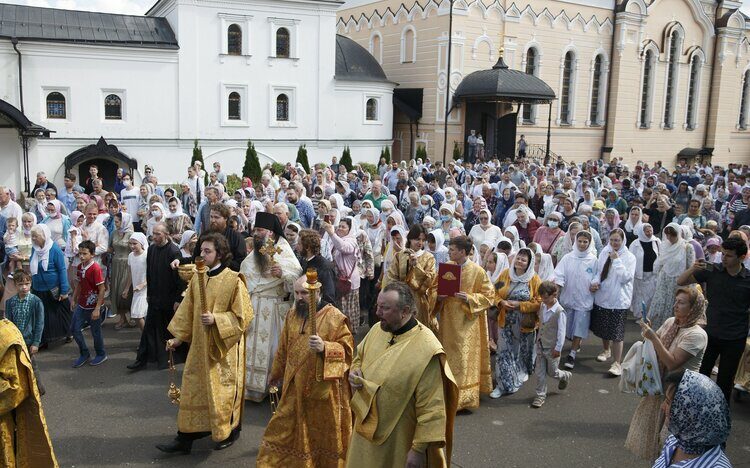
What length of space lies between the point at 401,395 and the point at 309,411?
1363 millimetres

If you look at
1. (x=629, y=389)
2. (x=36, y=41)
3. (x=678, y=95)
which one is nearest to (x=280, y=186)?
(x=629, y=389)

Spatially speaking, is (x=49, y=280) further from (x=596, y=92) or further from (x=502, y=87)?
(x=596, y=92)

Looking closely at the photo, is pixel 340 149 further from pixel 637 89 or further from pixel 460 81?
pixel 637 89

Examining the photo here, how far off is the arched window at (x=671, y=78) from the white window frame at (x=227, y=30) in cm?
2432

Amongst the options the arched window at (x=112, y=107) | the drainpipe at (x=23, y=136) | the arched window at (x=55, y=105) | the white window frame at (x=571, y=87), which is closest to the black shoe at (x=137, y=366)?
the drainpipe at (x=23, y=136)

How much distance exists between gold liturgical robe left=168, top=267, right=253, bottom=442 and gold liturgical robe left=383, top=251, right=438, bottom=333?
5.78 feet

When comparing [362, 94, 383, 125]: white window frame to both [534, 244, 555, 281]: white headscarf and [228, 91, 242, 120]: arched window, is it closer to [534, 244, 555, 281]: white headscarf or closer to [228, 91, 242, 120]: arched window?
[228, 91, 242, 120]: arched window

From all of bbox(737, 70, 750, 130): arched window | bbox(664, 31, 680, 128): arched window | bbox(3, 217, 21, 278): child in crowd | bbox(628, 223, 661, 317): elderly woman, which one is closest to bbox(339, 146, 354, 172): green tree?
bbox(3, 217, 21, 278): child in crowd

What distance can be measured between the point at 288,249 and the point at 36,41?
21.0 meters

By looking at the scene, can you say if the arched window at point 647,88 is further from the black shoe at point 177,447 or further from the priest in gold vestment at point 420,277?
the black shoe at point 177,447

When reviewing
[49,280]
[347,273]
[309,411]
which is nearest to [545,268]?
[347,273]

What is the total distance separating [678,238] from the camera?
9016mm

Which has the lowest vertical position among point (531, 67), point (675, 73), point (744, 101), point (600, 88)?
point (600, 88)

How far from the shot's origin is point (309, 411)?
16.5ft
